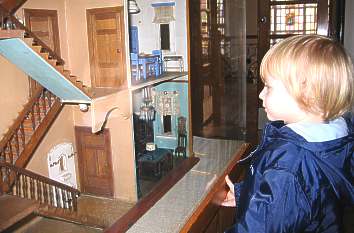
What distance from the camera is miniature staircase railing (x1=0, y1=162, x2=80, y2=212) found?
0.77 m

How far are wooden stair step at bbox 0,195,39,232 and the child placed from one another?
0.43m

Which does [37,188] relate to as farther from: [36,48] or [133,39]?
[133,39]

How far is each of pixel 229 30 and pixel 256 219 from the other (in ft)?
3.61

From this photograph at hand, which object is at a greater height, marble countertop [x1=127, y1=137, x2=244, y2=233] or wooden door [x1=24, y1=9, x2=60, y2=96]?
wooden door [x1=24, y1=9, x2=60, y2=96]

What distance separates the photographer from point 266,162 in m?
0.79

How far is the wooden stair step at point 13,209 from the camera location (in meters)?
0.75

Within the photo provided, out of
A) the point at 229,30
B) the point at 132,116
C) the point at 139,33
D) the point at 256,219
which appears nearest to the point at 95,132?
the point at 132,116

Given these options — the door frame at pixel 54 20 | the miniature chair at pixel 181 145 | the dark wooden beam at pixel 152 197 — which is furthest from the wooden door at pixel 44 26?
the miniature chair at pixel 181 145

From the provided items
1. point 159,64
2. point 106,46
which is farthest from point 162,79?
point 106,46

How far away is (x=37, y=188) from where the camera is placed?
80 cm

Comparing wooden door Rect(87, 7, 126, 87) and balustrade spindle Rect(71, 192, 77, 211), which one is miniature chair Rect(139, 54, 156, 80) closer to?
wooden door Rect(87, 7, 126, 87)

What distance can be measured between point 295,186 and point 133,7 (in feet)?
1.86

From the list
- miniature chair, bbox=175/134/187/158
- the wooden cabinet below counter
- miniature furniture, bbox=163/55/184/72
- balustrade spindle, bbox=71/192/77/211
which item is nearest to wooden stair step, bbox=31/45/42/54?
balustrade spindle, bbox=71/192/77/211

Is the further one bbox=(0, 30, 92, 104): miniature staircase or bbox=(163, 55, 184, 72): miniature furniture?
bbox=(163, 55, 184, 72): miniature furniture
